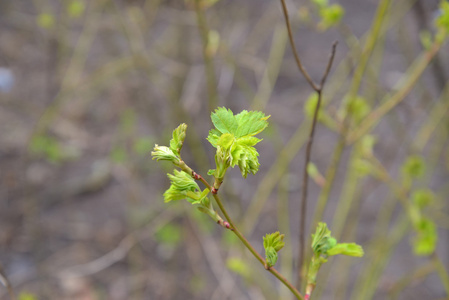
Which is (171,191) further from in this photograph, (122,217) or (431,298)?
(122,217)

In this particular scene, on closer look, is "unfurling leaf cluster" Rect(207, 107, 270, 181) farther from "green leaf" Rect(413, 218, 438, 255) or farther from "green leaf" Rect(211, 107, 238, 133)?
"green leaf" Rect(413, 218, 438, 255)

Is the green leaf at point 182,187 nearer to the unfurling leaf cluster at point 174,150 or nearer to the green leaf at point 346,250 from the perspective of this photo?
the unfurling leaf cluster at point 174,150

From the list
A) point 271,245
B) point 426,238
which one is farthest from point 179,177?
point 426,238

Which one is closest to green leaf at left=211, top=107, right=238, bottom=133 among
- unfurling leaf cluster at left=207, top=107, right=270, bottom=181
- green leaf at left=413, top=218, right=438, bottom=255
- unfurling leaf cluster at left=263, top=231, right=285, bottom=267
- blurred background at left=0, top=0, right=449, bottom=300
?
unfurling leaf cluster at left=207, top=107, right=270, bottom=181

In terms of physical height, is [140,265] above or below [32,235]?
below

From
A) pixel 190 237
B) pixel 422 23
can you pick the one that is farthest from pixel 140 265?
pixel 422 23
